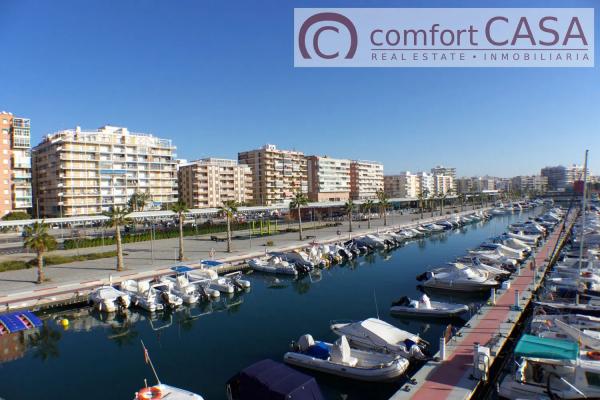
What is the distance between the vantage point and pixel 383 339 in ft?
60.9

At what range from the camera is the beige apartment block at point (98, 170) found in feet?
298

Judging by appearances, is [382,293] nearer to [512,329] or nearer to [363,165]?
[512,329]

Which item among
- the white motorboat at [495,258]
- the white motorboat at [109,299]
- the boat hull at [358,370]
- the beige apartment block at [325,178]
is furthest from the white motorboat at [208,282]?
the beige apartment block at [325,178]

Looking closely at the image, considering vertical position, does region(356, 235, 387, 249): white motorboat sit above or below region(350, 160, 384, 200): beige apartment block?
below

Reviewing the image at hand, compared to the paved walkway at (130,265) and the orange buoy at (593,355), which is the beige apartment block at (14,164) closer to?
the paved walkway at (130,265)

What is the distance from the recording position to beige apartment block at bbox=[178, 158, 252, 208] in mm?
117750

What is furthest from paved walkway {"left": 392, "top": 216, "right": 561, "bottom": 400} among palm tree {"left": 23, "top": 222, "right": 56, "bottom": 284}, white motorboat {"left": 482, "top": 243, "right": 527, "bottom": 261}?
palm tree {"left": 23, "top": 222, "right": 56, "bottom": 284}

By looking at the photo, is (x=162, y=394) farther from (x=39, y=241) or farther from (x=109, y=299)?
(x=39, y=241)

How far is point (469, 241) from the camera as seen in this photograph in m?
60.8

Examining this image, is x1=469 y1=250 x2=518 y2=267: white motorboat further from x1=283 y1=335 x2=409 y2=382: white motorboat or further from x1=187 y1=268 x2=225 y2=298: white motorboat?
x1=187 y1=268 x2=225 y2=298: white motorboat

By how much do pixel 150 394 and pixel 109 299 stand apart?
15694 millimetres

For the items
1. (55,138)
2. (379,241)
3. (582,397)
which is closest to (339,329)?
(582,397)

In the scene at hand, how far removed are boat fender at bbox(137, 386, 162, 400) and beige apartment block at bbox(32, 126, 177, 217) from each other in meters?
83.8

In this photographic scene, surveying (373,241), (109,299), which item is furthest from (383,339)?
(373,241)
